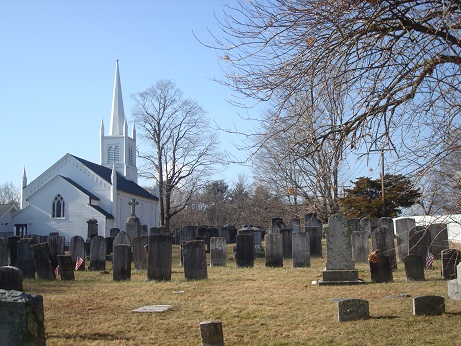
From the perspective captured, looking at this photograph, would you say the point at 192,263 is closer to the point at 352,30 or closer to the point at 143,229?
the point at 352,30

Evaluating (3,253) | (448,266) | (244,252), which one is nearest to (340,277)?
(448,266)

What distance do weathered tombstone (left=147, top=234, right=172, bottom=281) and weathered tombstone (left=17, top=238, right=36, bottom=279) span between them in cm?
393

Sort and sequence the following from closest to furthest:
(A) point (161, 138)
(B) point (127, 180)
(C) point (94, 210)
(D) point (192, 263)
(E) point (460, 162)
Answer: (E) point (460, 162)
(D) point (192, 263)
(C) point (94, 210)
(A) point (161, 138)
(B) point (127, 180)

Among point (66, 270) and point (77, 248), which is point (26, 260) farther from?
point (77, 248)

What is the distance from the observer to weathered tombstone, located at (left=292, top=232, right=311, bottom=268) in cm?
1777

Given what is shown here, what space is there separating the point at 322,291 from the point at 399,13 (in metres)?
6.52

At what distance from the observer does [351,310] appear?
8844 mm

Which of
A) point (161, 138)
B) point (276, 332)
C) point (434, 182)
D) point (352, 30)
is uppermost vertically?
point (161, 138)

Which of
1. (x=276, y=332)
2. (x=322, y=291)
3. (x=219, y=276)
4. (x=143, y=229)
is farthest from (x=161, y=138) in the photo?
(x=276, y=332)

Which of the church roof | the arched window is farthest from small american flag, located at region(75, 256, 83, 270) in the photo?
the church roof

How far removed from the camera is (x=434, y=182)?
24.0 feet

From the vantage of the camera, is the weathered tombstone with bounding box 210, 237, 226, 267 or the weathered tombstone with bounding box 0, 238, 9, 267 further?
the weathered tombstone with bounding box 210, 237, 226, 267

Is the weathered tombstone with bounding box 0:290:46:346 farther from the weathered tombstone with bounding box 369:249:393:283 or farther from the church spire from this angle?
the church spire

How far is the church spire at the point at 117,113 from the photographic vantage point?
6322cm
